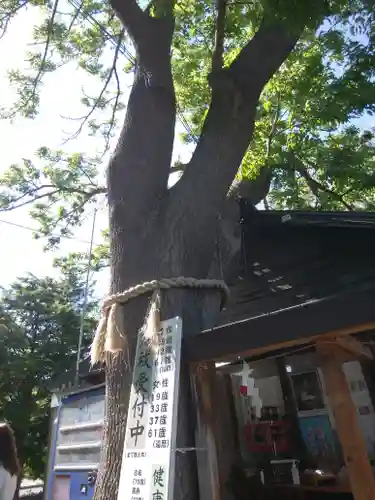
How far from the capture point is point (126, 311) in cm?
340

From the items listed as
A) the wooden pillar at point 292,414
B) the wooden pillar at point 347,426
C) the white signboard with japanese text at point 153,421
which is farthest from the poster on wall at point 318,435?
the white signboard with japanese text at point 153,421

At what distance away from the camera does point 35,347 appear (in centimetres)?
1612

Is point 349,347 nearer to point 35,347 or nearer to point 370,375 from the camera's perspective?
point 370,375

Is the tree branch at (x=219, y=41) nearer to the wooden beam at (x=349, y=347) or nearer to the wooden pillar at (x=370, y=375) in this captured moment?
the wooden beam at (x=349, y=347)

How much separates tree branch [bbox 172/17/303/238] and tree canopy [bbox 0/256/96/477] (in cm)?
1033

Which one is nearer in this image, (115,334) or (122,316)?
(115,334)

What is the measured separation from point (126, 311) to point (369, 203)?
822 cm

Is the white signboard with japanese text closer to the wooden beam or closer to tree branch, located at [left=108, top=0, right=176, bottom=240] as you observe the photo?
the wooden beam

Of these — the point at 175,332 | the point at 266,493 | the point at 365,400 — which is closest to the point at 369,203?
the point at 365,400

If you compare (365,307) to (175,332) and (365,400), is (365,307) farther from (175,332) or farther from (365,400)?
(365,400)

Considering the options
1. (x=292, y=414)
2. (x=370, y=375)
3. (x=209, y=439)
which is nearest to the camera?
(x=209, y=439)

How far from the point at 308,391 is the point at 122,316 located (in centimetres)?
257

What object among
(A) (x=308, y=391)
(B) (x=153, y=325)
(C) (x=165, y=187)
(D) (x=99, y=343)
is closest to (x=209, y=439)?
(B) (x=153, y=325)

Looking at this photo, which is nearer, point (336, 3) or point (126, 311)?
point (126, 311)
